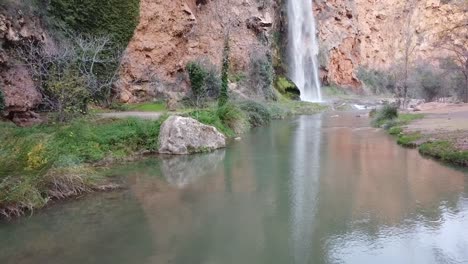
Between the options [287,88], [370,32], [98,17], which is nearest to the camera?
[98,17]

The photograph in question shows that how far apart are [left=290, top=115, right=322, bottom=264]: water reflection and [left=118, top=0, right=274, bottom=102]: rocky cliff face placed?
11.3 metres

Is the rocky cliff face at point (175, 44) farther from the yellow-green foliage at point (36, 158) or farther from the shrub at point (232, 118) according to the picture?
the yellow-green foliage at point (36, 158)

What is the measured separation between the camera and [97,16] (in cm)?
2409

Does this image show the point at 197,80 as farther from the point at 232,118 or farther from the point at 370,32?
the point at 370,32

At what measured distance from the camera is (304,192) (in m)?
11.8

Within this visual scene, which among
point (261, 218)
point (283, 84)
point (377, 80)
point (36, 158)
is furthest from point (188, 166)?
point (377, 80)

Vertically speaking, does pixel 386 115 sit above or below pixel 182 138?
above

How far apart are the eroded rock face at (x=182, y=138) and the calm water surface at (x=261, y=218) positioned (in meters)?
2.00

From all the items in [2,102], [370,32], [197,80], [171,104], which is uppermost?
[370,32]

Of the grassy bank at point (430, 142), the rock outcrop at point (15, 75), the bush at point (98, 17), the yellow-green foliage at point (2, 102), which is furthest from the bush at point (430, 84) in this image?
the yellow-green foliage at point (2, 102)

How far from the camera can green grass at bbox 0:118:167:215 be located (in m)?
9.86

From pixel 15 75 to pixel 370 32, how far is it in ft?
202

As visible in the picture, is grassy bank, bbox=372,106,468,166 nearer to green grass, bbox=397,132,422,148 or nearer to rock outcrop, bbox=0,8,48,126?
green grass, bbox=397,132,422,148

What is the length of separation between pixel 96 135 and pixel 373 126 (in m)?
18.4
